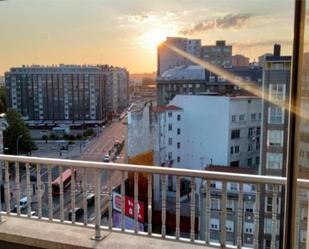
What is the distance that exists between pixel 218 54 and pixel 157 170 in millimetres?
991

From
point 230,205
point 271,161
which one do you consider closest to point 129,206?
point 230,205

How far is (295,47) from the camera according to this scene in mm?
1029

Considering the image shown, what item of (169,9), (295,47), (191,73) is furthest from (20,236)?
(295,47)

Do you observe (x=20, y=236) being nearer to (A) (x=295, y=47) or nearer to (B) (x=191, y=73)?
(B) (x=191, y=73)

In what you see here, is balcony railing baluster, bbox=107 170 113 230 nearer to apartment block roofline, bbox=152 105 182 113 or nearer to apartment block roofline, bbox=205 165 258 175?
apartment block roofline, bbox=152 105 182 113

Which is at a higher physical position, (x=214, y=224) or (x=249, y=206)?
(x=249, y=206)

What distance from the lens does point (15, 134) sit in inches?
118

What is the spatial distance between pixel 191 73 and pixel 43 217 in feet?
5.73

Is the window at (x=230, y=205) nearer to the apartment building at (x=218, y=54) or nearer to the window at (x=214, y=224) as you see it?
the window at (x=214, y=224)

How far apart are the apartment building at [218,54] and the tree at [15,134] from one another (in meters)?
1.61

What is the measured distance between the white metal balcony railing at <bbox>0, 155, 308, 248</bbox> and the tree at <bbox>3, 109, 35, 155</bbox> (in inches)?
4.3

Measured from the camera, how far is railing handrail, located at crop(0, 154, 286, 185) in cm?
221

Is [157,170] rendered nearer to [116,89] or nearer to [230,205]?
[230,205]

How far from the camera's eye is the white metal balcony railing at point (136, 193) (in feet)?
7.51
